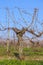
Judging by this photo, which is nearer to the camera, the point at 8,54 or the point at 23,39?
the point at 23,39

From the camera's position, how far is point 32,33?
40.6 feet

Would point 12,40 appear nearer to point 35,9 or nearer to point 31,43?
point 31,43

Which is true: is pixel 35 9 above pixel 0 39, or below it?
above

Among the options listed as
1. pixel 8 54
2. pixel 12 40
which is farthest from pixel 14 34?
pixel 8 54

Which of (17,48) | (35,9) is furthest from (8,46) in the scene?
(35,9)

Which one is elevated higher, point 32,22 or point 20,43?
point 32,22

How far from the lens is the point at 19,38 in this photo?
12461 millimetres

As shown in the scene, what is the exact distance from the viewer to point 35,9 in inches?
482

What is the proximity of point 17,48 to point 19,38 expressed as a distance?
2.49ft

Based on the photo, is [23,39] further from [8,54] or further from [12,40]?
[8,54]

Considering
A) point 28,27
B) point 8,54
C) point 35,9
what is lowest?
point 8,54

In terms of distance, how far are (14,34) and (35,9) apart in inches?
68.2

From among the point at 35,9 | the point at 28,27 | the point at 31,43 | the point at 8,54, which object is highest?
the point at 35,9

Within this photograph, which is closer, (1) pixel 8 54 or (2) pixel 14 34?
(2) pixel 14 34
